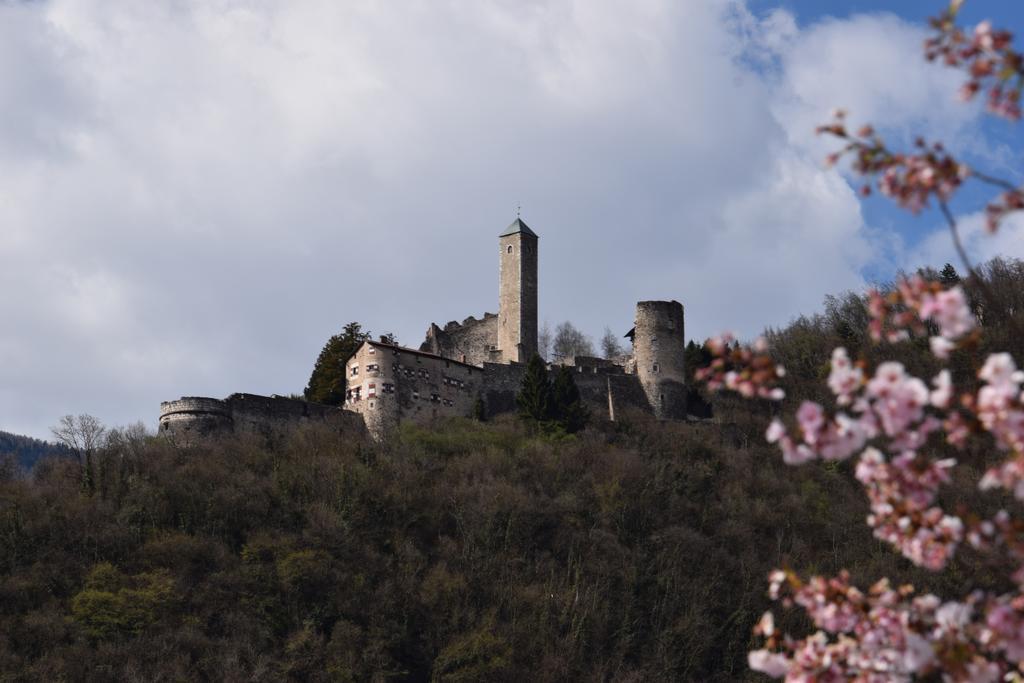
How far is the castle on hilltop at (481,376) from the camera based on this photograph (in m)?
46.9

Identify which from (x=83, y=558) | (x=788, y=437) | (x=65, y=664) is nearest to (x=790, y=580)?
(x=788, y=437)

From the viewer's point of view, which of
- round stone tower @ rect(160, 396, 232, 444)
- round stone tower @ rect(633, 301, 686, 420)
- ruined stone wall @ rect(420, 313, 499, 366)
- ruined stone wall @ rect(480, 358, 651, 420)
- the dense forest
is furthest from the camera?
ruined stone wall @ rect(420, 313, 499, 366)

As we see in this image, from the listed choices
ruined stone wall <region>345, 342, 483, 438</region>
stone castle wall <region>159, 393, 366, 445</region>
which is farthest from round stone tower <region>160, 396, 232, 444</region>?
ruined stone wall <region>345, 342, 483, 438</region>

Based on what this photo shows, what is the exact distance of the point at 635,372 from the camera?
53.5 metres

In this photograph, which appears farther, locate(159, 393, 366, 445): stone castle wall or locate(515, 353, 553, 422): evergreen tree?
locate(515, 353, 553, 422): evergreen tree

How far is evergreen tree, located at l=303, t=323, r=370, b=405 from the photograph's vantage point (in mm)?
50469

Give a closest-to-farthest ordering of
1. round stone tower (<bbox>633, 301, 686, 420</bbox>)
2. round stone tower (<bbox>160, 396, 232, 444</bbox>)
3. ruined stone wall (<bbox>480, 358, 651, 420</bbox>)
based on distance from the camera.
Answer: round stone tower (<bbox>160, 396, 232, 444</bbox>) < ruined stone wall (<bbox>480, 358, 651, 420</bbox>) < round stone tower (<bbox>633, 301, 686, 420</bbox>)

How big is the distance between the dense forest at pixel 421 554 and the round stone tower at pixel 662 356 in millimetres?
1534

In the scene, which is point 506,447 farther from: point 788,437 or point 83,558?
point 788,437

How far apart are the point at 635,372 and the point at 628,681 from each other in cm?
1534

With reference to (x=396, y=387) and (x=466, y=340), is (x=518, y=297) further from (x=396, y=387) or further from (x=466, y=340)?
(x=396, y=387)

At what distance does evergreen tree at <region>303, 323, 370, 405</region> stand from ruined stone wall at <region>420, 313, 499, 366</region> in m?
3.11

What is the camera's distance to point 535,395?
49406mm

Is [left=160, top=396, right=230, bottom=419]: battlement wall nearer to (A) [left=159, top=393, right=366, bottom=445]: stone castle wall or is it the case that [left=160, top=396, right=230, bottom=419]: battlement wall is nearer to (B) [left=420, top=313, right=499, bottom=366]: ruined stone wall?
(A) [left=159, top=393, right=366, bottom=445]: stone castle wall
